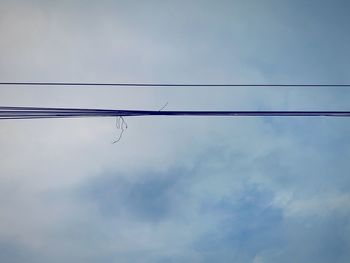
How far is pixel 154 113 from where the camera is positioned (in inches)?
232

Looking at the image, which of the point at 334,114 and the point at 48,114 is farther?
the point at 334,114

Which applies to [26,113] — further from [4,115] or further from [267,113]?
[267,113]

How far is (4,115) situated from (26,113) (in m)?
0.36

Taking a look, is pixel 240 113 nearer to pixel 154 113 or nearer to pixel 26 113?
pixel 154 113

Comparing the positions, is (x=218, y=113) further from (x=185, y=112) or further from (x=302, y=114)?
(x=302, y=114)

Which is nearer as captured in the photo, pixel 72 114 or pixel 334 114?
pixel 72 114

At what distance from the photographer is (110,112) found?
5.79 meters

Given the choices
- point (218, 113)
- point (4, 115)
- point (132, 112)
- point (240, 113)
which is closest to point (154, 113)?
point (132, 112)

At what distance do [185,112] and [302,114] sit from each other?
2136 mm

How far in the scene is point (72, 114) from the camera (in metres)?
5.57

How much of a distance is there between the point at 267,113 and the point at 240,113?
0.54 metres

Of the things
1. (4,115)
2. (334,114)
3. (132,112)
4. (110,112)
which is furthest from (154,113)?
(334,114)

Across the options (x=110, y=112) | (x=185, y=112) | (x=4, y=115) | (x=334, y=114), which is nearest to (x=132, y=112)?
(x=110, y=112)

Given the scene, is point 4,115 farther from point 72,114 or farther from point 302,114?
point 302,114
